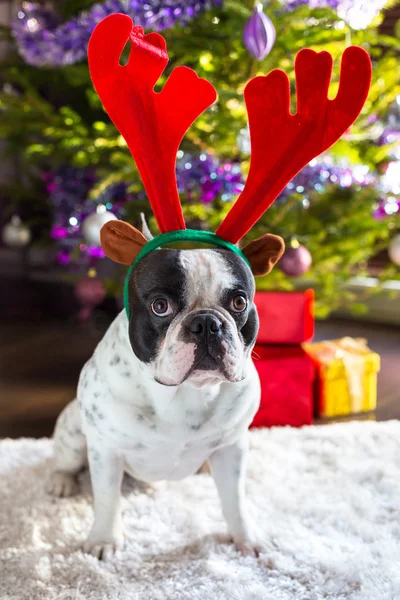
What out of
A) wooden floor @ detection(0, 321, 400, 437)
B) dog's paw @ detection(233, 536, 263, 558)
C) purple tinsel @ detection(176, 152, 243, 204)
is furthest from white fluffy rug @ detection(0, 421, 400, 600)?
purple tinsel @ detection(176, 152, 243, 204)

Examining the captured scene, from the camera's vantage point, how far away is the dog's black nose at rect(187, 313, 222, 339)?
0.78 meters

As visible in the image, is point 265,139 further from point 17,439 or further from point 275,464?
point 17,439

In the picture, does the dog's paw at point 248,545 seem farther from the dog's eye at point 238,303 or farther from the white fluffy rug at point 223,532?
Result: the dog's eye at point 238,303

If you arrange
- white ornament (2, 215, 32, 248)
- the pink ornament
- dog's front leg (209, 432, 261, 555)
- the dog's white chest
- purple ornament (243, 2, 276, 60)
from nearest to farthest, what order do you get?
the dog's white chest < dog's front leg (209, 432, 261, 555) < purple ornament (243, 2, 276, 60) < the pink ornament < white ornament (2, 215, 32, 248)

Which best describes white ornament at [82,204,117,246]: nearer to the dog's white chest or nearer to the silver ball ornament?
the silver ball ornament

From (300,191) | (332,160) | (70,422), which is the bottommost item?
(70,422)

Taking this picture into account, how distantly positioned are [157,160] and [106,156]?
126 centimetres

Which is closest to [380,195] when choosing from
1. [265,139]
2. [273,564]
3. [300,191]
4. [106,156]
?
[300,191]

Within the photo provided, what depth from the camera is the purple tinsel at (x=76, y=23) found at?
150cm

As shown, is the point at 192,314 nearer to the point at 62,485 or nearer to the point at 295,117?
the point at 295,117

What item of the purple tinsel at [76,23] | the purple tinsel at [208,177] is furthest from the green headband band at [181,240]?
the purple tinsel at [76,23]

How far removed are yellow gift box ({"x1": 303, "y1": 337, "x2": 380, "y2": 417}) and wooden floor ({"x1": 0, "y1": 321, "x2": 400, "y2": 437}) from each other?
6cm

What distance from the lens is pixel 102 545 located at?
983 mm

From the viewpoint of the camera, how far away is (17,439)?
144 cm
